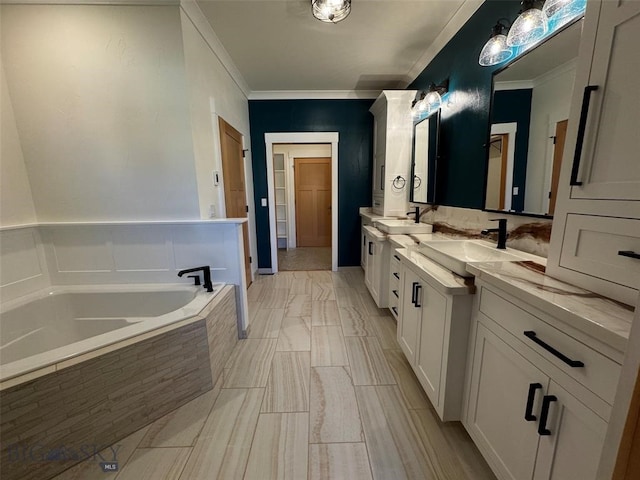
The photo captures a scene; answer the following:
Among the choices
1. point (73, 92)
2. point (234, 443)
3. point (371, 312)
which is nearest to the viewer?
point (234, 443)

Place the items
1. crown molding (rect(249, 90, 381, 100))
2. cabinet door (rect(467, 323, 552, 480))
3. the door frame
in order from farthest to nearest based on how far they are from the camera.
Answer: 1. the door frame
2. crown molding (rect(249, 90, 381, 100))
3. cabinet door (rect(467, 323, 552, 480))

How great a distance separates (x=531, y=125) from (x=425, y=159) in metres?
1.29

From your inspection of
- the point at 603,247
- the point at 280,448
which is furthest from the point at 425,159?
the point at 280,448

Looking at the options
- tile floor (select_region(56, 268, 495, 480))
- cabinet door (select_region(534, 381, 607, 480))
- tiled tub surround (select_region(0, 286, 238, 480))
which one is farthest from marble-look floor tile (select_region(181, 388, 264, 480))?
cabinet door (select_region(534, 381, 607, 480))

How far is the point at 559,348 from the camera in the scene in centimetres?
74

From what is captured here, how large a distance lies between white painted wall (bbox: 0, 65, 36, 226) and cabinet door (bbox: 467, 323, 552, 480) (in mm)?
3074

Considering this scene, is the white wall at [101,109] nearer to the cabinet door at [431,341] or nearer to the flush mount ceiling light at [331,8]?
the flush mount ceiling light at [331,8]

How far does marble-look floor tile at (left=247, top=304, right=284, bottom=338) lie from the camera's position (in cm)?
224

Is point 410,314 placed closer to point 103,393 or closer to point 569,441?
point 569,441

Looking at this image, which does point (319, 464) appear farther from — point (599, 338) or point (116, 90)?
point (116, 90)

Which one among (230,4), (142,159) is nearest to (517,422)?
(142,159)

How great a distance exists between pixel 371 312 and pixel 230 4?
2881 millimetres

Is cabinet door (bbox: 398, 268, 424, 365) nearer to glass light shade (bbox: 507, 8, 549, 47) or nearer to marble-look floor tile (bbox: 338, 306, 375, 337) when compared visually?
marble-look floor tile (bbox: 338, 306, 375, 337)

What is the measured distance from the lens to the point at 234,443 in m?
1.26
